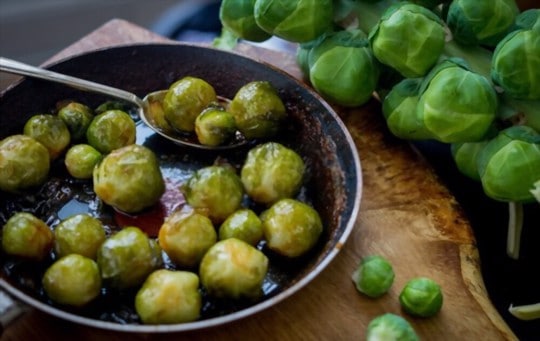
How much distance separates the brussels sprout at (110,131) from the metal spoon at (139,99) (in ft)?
0.19

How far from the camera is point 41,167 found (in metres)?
1.09

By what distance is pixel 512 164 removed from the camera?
1.01 metres

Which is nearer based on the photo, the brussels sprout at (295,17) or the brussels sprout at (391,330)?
the brussels sprout at (391,330)

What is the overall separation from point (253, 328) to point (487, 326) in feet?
1.19

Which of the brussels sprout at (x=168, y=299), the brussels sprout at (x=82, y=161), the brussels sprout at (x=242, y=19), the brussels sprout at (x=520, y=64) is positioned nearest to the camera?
the brussels sprout at (x=168, y=299)

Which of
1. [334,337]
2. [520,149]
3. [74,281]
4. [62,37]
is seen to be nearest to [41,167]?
[74,281]

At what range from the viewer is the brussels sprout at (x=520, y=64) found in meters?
0.98

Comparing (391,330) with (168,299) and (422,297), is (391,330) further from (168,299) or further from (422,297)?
(168,299)

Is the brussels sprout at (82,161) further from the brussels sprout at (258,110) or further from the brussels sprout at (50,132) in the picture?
the brussels sprout at (258,110)

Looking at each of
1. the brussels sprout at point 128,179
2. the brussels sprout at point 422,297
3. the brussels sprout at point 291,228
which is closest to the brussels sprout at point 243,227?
the brussels sprout at point 291,228

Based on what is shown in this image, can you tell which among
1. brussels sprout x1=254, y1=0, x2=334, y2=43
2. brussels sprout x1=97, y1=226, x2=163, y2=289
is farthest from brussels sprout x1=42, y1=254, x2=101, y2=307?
brussels sprout x1=254, y1=0, x2=334, y2=43

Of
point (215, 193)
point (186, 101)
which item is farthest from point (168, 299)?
point (186, 101)

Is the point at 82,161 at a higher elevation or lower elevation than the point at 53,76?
lower

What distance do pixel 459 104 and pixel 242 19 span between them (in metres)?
0.46
